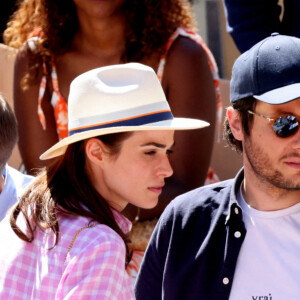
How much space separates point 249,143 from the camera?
8.32ft

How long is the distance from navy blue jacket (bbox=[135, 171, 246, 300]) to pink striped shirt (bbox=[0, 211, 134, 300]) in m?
0.38

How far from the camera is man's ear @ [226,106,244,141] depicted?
2619mm

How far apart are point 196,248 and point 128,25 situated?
5.12 feet

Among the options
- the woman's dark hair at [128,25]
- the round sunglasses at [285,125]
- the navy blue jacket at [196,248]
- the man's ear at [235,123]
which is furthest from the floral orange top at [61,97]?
the round sunglasses at [285,125]

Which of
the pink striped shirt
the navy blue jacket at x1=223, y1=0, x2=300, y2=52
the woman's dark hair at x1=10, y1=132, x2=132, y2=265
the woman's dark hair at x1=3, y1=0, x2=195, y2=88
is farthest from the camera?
the woman's dark hair at x1=3, y1=0, x2=195, y2=88

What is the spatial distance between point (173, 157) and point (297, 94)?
129 centimetres

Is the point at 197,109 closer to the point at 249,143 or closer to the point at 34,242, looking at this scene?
the point at 249,143

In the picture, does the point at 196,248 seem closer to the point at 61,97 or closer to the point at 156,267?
the point at 156,267

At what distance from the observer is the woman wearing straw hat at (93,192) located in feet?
6.87

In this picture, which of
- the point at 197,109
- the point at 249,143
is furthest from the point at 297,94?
the point at 197,109

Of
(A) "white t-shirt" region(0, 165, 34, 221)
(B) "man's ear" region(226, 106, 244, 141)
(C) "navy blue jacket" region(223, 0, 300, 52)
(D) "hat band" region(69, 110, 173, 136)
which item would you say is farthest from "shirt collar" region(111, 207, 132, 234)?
(C) "navy blue jacket" region(223, 0, 300, 52)

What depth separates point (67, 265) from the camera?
208 centimetres

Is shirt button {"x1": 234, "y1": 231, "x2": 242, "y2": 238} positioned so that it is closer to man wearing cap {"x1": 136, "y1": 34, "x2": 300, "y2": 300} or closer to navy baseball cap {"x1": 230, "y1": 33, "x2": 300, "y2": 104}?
man wearing cap {"x1": 136, "y1": 34, "x2": 300, "y2": 300}

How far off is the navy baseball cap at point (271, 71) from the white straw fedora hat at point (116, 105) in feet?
0.78
